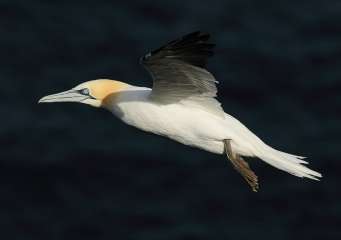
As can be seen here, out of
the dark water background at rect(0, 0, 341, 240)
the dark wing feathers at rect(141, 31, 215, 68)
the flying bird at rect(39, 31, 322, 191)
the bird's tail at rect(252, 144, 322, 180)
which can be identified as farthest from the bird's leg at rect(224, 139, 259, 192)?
the dark water background at rect(0, 0, 341, 240)

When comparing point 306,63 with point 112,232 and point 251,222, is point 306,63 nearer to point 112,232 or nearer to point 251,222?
point 251,222

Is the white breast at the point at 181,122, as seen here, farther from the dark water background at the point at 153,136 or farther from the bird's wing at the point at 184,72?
the dark water background at the point at 153,136

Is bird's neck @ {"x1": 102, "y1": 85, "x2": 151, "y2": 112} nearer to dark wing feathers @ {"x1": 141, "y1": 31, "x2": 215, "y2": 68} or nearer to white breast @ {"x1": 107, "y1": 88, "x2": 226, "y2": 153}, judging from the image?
white breast @ {"x1": 107, "y1": 88, "x2": 226, "y2": 153}

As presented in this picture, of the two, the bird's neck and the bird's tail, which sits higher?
the bird's neck

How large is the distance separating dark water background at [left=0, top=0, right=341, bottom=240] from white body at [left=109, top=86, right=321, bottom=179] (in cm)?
562

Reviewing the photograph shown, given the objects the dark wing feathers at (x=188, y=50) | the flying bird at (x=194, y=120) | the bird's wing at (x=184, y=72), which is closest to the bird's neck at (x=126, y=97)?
the flying bird at (x=194, y=120)

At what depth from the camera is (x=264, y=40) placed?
71.1 feet

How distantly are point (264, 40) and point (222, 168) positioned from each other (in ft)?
9.64

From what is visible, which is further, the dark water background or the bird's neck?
the dark water background

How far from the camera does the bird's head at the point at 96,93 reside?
1432 cm

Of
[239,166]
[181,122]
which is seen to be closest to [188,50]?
[181,122]

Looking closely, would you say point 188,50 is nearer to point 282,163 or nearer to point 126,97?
point 126,97

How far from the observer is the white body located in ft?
44.7

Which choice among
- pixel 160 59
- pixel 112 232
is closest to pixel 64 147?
pixel 112 232
